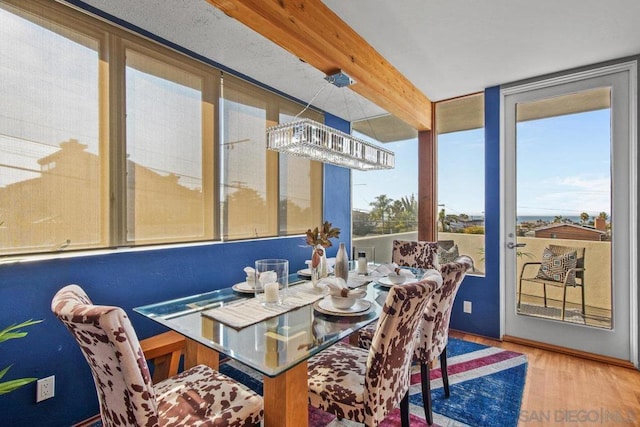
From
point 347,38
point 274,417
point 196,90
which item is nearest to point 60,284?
point 274,417

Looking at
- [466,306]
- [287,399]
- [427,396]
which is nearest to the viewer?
[287,399]

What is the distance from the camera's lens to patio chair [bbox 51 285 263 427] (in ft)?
3.15

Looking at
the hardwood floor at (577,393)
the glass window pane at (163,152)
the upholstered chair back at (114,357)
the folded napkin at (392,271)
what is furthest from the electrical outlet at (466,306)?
the upholstered chair back at (114,357)

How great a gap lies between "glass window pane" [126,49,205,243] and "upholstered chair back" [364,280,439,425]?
1.77 meters

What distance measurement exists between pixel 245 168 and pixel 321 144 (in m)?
1.14

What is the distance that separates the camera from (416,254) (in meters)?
3.17

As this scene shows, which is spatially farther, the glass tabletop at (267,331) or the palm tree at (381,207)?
the palm tree at (381,207)

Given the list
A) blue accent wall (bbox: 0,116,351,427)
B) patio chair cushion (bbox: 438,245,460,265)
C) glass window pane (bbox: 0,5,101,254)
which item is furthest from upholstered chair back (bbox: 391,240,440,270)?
glass window pane (bbox: 0,5,101,254)

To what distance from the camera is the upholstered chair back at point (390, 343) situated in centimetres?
128

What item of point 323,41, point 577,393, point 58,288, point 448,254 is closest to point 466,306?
point 448,254

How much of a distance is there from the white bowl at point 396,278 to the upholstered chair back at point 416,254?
92cm

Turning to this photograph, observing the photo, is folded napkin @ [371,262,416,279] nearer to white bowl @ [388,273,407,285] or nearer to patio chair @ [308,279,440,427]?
white bowl @ [388,273,407,285]

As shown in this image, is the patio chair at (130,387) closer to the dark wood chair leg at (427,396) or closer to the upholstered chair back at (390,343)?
the upholstered chair back at (390,343)

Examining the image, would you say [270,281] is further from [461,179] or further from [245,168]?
[461,179]
